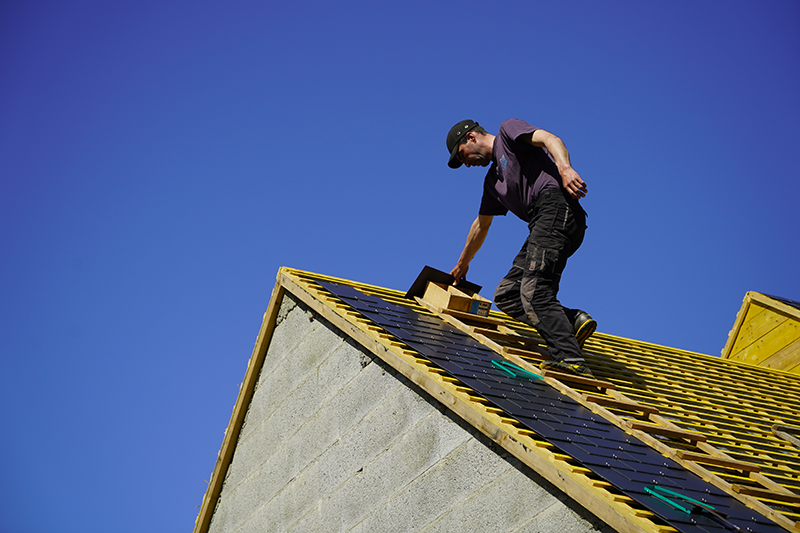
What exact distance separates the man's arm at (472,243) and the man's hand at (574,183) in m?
1.72

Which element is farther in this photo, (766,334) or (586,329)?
(766,334)

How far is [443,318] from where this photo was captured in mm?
6461

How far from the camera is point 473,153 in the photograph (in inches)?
233

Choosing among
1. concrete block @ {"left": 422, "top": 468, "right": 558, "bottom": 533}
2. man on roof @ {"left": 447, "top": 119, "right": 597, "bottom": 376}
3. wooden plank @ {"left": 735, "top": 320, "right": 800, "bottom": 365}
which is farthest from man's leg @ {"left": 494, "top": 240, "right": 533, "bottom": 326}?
wooden plank @ {"left": 735, "top": 320, "right": 800, "bottom": 365}

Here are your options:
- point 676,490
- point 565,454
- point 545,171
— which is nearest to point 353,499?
point 565,454

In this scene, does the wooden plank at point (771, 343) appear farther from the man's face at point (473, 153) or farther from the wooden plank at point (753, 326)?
the man's face at point (473, 153)

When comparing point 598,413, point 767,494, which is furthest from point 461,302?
point 767,494

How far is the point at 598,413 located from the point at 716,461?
0.76 meters

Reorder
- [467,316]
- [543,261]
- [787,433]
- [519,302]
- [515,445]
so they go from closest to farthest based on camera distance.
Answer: [515,445], [543,261], [519,302], [787,433], [467,316]

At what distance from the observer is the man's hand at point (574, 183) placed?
479cm

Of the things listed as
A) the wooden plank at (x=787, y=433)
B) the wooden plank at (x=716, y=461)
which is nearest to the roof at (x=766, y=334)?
the wooden plank at (x=787, y=433)

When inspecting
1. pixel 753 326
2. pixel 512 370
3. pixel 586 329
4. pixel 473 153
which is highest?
pixel 473 153

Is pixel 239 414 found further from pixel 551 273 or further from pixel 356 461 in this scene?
pixel 551 273

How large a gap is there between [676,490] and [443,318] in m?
3.13
